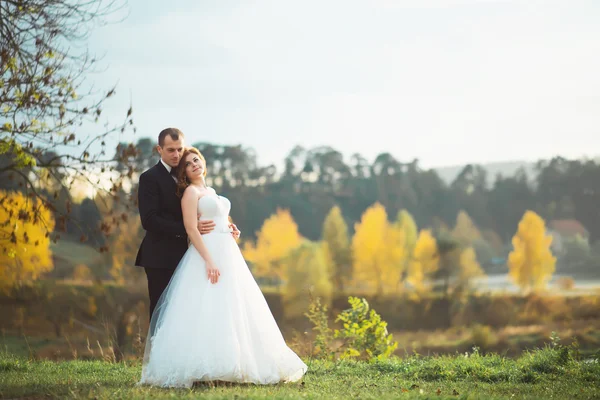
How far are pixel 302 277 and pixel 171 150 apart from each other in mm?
48164

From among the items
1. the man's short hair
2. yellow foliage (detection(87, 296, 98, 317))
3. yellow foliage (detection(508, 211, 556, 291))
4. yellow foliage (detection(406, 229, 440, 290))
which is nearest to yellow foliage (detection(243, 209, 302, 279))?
yellow foliage (detection(406, 229, 440, 290))

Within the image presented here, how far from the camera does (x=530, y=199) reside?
7988cm

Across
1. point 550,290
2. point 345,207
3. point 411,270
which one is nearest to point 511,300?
point 550,290

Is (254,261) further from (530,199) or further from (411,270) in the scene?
(530,199)

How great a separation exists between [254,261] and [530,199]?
37364mm

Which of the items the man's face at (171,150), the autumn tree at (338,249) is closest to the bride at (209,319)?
the man's face at (171,150)

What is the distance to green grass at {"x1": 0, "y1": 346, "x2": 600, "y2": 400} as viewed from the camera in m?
6.12

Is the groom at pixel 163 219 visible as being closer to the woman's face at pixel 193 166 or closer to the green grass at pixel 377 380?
the woman's face at pixel 193 166

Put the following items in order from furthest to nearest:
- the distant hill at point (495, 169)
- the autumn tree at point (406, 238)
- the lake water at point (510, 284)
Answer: the distant hill at point (495, 169)
the autumn tree at point (406, 238)
the lake water at point (510, 284)

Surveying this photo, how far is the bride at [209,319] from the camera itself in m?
6.37

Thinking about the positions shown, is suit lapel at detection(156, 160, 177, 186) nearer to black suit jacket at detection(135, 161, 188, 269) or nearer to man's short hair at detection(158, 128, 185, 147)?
black suit jacket at detection(135, 161, 188, 269)

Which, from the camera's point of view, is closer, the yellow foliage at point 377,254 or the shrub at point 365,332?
the shrub at point 365,332

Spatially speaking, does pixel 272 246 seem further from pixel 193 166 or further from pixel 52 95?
pixel 193 166

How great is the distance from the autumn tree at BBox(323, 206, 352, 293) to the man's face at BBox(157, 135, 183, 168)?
54130mm
